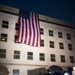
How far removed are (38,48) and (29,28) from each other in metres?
4.38

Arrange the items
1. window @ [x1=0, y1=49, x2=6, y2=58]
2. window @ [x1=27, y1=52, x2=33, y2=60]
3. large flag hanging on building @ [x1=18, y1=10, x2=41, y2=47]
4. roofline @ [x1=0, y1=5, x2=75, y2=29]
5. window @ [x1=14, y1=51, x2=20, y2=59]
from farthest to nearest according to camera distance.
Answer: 1. window @ [x1=27, y1=52, x2=33, y2=60]
2. roofline @ [x1=0, y1=5, x2=75, y2=29]
3. window @ [x1=14, y1=51, x2=20, y2=59]
4. large flag hanging on building @ [x1=18, y1=10, x2=41, y2=47]
5. window @ [x1=0, y1=49, x2=6, y2=58]

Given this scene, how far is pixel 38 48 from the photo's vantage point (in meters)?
27.7

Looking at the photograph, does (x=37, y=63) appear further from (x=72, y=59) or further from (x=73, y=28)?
(x=73, y=28)

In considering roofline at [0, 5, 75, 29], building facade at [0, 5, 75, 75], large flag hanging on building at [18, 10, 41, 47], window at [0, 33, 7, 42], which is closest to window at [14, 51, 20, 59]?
building facade at [0, 5, 75, 75]

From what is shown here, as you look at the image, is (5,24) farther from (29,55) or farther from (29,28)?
(29,55)

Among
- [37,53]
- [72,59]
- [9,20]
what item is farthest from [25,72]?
[72,59]

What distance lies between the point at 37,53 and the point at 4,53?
6.14m

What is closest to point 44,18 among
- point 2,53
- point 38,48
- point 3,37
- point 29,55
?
point 38,48

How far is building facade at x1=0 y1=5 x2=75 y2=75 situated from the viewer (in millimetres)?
24844

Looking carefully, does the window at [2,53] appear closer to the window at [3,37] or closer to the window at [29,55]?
the window at [3,37]

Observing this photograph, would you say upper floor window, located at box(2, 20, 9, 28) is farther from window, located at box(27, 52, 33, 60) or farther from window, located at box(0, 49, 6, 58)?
window, located at box(27, 52, 33, 60)

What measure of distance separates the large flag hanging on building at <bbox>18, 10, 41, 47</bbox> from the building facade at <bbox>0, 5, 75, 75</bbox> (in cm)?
171

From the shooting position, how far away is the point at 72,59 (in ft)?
105

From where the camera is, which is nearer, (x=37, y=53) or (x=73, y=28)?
(x=37, y=53)
